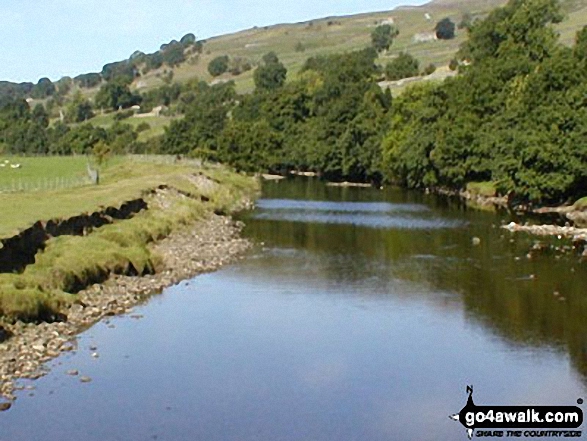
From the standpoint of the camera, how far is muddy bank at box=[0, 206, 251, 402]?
30688 millimetres

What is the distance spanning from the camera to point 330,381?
2995 centimetres

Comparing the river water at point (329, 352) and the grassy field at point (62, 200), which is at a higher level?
the grassy field at point (62, 200)

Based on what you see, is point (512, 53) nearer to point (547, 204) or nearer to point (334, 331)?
point (547, 204)

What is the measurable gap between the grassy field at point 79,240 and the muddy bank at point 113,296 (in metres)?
0.70

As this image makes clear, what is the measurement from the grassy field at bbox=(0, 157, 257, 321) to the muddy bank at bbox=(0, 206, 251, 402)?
0.70 meters

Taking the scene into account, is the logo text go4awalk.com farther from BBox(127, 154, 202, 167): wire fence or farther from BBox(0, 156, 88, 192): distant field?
BBox(127, 154, 202, 167): wire fence

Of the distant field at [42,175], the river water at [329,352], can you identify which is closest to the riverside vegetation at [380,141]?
the distant field at [42,175]

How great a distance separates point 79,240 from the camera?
1843 inches

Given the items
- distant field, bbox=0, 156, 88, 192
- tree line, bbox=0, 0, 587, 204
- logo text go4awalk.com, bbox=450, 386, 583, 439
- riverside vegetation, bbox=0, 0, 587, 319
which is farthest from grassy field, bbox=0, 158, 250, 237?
tree line, bbox=0, 0, 587, 204

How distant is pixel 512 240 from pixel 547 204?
2108cm

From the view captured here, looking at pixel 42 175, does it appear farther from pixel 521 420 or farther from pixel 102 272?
pixel 521 420

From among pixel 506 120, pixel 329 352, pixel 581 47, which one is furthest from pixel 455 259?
pixel 581 47

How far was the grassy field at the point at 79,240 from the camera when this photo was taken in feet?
118

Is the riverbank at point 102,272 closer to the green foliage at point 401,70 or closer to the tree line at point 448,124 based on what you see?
the tree line at point 448,124
